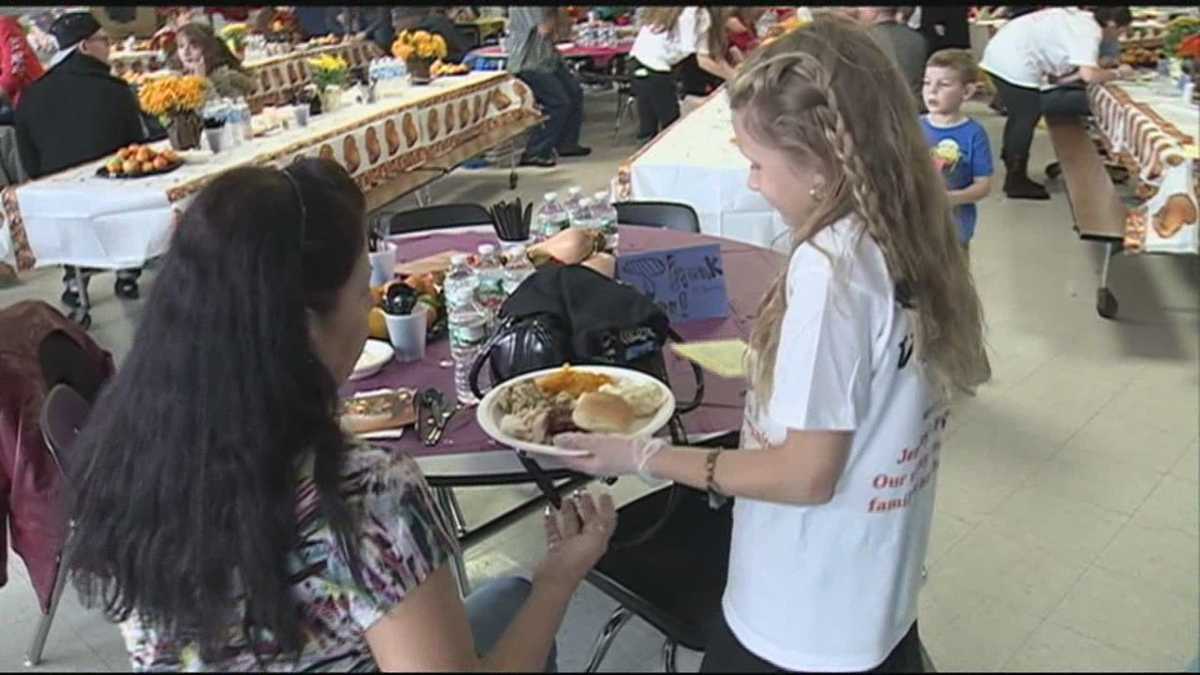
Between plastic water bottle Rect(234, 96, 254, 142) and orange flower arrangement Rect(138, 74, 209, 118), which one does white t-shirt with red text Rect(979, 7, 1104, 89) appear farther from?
orange flower arrangement Rect(138, 74, 209, 118)

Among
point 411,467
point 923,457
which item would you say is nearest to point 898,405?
point 923,457

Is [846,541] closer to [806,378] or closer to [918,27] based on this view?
[806,378]

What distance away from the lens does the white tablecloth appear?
324 cm

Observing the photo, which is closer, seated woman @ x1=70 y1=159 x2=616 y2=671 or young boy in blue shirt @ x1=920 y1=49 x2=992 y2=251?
seated woman @ x1=70 y1=159 x2=616 y2=671

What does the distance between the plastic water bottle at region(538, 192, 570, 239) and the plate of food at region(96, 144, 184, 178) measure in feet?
6.21

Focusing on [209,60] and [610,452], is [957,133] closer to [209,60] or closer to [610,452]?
[610,452]

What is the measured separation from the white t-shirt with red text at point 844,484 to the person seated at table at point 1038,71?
4.43m

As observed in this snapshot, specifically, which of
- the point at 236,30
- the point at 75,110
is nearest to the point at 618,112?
the point at 236,30

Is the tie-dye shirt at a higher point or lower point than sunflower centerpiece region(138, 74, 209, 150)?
higher

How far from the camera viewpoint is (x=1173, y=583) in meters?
2.07

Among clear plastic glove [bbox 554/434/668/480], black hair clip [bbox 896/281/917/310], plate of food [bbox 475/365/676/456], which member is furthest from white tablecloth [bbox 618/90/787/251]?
black hair clip [bbox 896/281/917/310]

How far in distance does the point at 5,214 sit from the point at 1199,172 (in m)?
4.02

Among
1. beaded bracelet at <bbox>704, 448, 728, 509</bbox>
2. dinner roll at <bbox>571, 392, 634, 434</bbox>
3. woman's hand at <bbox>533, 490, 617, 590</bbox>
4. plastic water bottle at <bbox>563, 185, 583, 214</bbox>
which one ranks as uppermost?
beaded bracelet at <bbox>704, 448, 728, 509</bbox>

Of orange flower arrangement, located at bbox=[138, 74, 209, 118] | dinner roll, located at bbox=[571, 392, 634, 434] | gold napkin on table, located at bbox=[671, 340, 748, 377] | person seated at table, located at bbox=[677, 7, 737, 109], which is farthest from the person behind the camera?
person seated at table, located at bbox=[677, 7, 737, 109]
